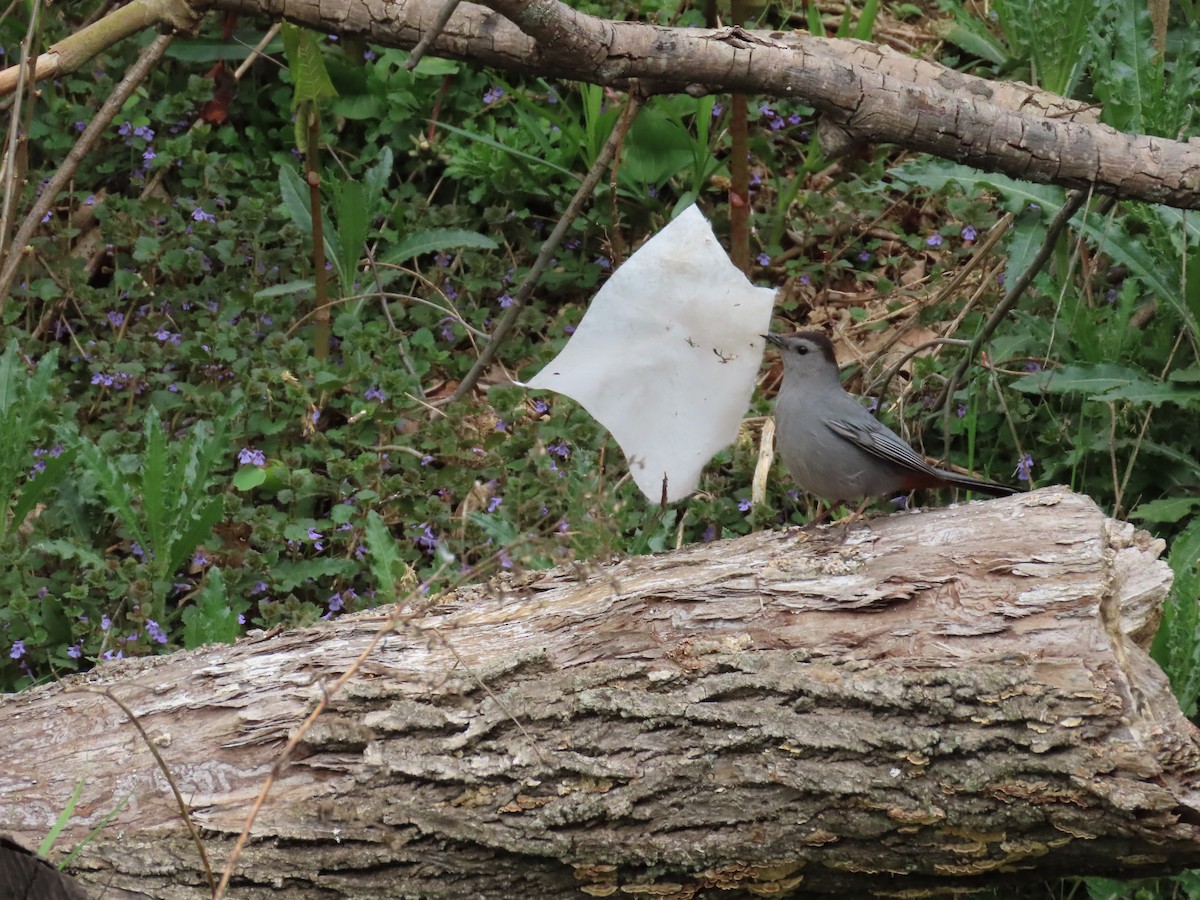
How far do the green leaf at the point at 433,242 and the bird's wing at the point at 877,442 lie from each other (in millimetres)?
2147

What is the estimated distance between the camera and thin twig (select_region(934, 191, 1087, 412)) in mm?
4414

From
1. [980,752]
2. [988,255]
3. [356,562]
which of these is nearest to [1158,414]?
[988,255]

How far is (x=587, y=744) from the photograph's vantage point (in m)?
2.91

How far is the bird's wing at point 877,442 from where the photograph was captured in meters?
3.95

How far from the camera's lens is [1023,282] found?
4.69m

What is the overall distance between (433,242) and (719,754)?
11.1 feet

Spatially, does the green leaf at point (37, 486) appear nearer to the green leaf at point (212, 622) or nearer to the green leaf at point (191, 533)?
the green leaf at point (191, 533)

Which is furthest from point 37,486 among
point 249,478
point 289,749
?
point 289,749

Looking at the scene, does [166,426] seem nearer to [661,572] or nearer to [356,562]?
[356,562]

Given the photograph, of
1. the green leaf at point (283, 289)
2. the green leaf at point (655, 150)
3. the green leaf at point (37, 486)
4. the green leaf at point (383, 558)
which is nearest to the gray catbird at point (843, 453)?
the green leaf at point (383, 558)

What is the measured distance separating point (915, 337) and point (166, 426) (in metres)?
3.20

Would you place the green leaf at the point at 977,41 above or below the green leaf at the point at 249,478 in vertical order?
above

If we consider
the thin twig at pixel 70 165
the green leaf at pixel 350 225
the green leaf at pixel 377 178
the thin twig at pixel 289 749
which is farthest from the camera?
the green leaf at pixel 377 178

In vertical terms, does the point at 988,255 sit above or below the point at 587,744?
above
